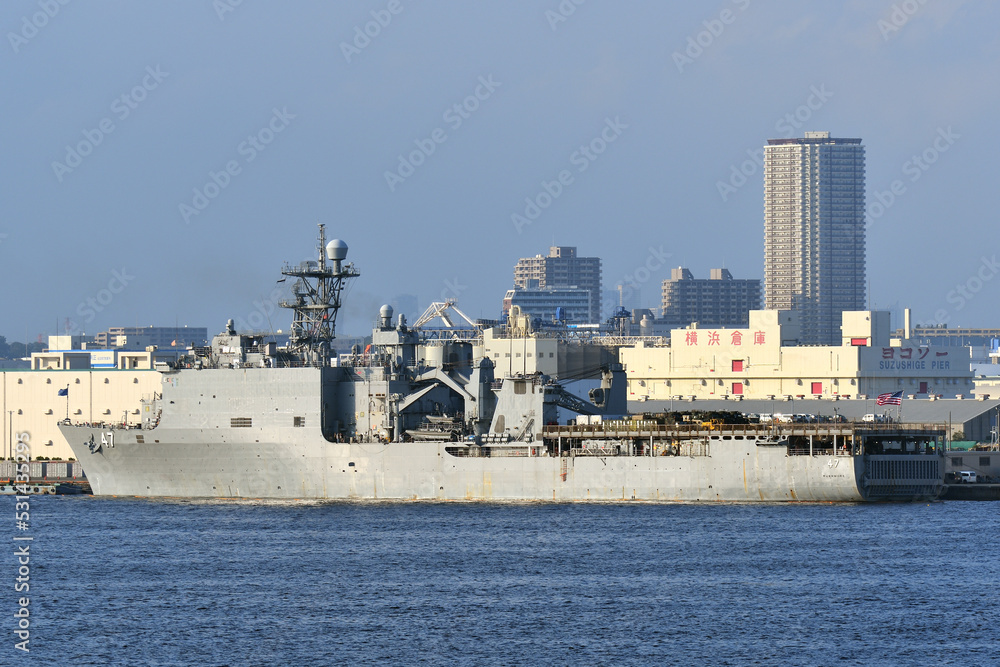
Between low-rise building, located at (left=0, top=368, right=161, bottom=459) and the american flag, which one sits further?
low-rise building, located at (left=0, top=368, right=161, bottom=459)

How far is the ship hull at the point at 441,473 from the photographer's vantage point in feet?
187

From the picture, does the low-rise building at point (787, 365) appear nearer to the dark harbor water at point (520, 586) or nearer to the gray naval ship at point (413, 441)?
the gray naval ship at point (413, 441)

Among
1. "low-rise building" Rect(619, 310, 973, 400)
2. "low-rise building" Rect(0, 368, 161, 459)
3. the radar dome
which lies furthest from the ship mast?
"low-rise building" Rect(619, 310, 973, 400)

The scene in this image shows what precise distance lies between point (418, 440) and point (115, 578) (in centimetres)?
2023

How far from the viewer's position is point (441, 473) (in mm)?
60000

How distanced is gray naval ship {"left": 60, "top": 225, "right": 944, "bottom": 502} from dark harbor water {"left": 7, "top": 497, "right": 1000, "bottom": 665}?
5.21ft

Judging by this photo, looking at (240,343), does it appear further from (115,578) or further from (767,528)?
(767,528)

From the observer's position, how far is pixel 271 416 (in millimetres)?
61531

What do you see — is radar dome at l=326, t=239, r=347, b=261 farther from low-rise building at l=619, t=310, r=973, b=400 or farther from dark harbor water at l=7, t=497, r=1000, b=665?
low-rise building at l=619, t=310, r=973, b=400

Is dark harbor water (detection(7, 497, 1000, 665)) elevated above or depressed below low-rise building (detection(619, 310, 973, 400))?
below

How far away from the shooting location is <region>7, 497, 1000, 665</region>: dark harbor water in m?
34.0

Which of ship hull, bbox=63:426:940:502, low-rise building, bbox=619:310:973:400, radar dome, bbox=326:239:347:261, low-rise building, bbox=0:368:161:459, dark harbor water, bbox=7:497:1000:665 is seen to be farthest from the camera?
low-rise building, bbox=619:310:973:400

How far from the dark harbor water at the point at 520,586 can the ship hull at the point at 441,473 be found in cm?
124

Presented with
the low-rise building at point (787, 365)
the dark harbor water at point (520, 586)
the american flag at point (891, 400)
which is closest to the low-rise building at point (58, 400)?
the dark harbor water at point (520, 586)
